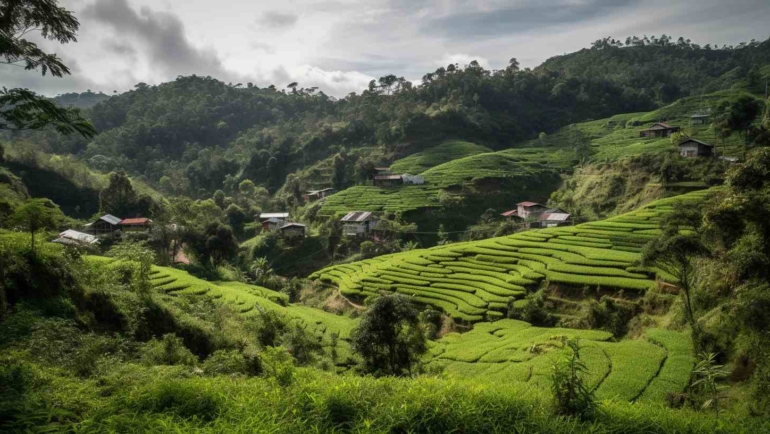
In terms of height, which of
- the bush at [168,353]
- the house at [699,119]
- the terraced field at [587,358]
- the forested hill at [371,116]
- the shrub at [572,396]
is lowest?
the terraced field at [587,358]

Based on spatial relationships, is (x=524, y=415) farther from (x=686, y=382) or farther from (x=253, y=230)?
(x=253, y=230)

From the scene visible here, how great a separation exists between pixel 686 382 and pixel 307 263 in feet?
151

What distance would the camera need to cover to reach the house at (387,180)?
71438 mm

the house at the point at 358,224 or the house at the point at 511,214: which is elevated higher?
the house at the point at 358,224

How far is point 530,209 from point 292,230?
31328 millimetres

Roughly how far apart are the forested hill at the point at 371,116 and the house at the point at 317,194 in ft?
44.1

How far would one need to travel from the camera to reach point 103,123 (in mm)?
117938

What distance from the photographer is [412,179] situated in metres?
70.4

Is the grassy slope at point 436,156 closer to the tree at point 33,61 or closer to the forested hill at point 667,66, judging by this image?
the forested hill at point 667,66

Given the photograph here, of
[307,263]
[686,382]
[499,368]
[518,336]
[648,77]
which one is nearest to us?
[686,382]

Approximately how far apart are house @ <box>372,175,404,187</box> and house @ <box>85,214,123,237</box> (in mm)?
36483

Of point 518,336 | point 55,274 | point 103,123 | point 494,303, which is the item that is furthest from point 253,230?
point 103,123

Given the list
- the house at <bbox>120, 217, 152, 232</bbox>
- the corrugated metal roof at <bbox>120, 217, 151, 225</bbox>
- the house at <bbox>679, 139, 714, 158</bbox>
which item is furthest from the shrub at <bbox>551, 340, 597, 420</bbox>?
the corrugated metal roof at <bbox>120, 217, 151, 225</bbox>

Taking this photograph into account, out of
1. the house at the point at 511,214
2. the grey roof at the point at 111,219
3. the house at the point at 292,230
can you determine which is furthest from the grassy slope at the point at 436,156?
the grey roof at the point at 111,219
